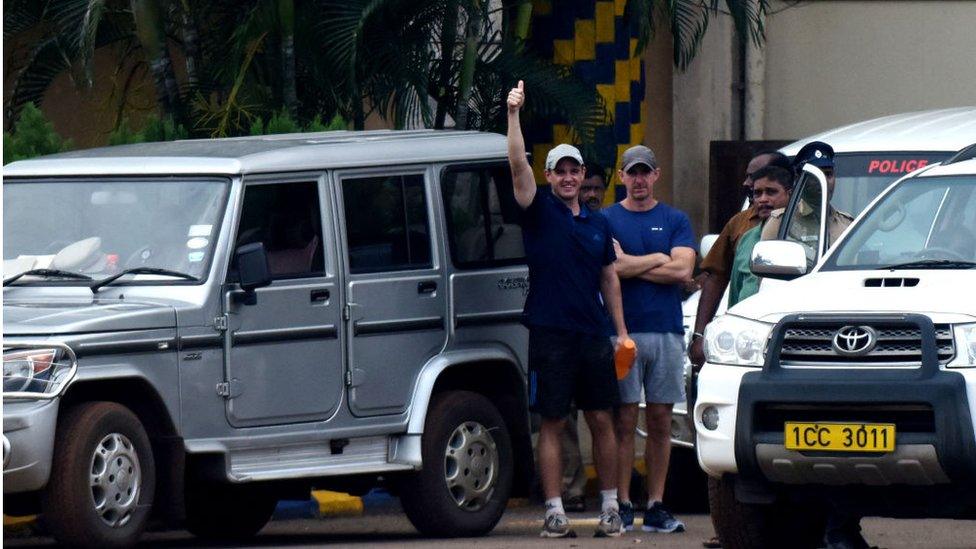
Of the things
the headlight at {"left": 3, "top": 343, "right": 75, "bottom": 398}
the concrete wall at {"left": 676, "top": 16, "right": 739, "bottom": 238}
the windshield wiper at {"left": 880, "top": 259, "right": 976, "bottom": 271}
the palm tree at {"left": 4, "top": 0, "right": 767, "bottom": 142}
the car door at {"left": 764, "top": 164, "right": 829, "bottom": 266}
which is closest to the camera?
the windshield wiper at {"left": 880, "top": 259, "right": 976, "bottom": 271}

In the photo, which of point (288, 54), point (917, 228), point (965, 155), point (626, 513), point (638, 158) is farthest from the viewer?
point (288, 54)

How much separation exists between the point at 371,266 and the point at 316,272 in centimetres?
34

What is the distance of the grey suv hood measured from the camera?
30.0ft

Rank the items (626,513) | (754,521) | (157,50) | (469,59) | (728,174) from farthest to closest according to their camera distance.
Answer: (728,174) → (469,59) → (157,50) → (626,513) → (754,521)

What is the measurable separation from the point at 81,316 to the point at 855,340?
328 cm

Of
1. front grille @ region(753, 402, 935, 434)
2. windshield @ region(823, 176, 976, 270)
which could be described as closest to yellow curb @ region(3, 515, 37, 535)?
front grille @ region(753, 402, 935, 434)

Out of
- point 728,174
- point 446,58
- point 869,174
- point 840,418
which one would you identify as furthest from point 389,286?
point 728,174

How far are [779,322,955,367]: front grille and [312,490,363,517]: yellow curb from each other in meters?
4.47

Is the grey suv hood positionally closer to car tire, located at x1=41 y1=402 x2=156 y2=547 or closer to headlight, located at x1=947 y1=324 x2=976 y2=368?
car tire, located at x1=41 y1=402 x2=156 y2=547

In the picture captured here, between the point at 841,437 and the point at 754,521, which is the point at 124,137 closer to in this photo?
the point at 754,521

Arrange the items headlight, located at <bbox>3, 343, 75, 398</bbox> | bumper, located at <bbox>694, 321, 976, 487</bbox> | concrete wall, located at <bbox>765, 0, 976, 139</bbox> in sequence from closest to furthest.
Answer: bumper, located at <bbox>694, 321, 976, 487</bbox>
headlight, located at <bbox>3, 343, 75, 398</bbox>
concrete wall, located at <bbox>765, 0, 976, 139</bbox>

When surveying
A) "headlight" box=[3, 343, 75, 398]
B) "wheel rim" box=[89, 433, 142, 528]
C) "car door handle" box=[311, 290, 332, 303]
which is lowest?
"wheel rim" box=[89, 433, 142, 528]

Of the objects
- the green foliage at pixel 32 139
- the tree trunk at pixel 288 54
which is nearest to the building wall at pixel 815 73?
the tree trunk at pixel 288 54

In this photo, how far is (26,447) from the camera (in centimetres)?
889
